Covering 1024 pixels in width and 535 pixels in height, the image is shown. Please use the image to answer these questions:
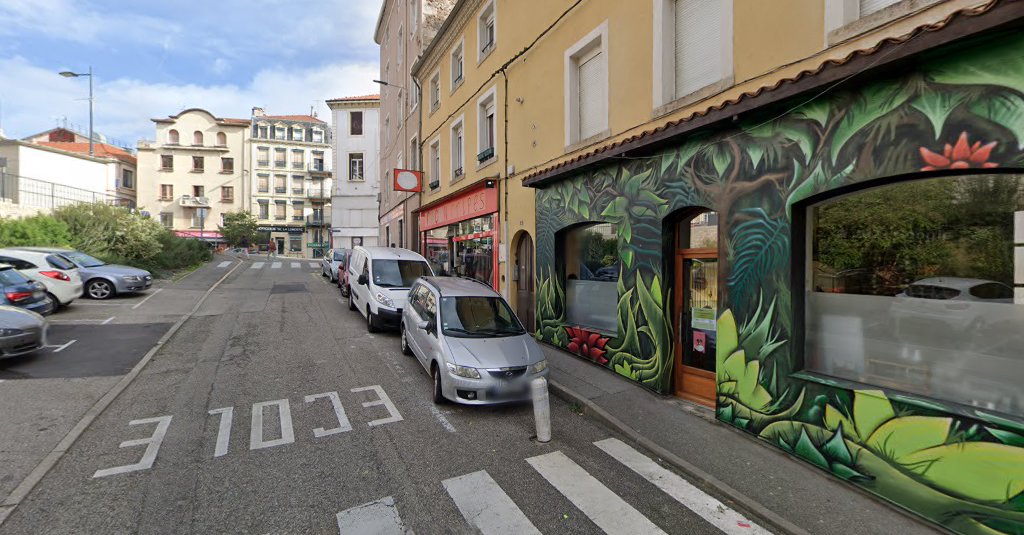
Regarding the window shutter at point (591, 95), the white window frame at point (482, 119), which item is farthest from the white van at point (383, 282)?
the window shutter at point (591, 95)

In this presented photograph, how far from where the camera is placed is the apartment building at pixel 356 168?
34688 mm

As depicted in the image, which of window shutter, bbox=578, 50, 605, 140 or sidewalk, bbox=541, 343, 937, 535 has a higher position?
window shutter, bbox=578, 50, 605, 140

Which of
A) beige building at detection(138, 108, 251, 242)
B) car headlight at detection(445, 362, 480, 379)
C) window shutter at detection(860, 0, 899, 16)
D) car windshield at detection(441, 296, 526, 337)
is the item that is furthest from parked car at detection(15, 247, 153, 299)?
beige building at detection(138, 108, 251, 242)

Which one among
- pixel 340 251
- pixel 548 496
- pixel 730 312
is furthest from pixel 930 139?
pixel 340 251

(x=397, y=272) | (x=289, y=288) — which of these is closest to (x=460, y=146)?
(x=397, y=272)

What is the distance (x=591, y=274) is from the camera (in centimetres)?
845

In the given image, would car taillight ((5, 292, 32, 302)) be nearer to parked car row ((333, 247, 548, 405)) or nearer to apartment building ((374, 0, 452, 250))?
parked car row ((333, 247, 548, 405))

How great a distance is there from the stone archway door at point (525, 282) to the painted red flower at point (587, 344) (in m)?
1.73

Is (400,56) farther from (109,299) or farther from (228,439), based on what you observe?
(228,439)

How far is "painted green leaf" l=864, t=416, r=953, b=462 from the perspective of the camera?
3.56 metres

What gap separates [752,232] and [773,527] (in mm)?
3061

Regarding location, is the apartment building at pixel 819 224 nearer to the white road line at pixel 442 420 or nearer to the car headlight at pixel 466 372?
the car headlight at pixel 466 372

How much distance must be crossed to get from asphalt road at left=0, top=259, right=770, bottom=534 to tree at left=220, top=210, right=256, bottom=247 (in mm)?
45958

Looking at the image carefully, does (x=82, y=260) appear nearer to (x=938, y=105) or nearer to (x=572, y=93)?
(x=572, y=93)
